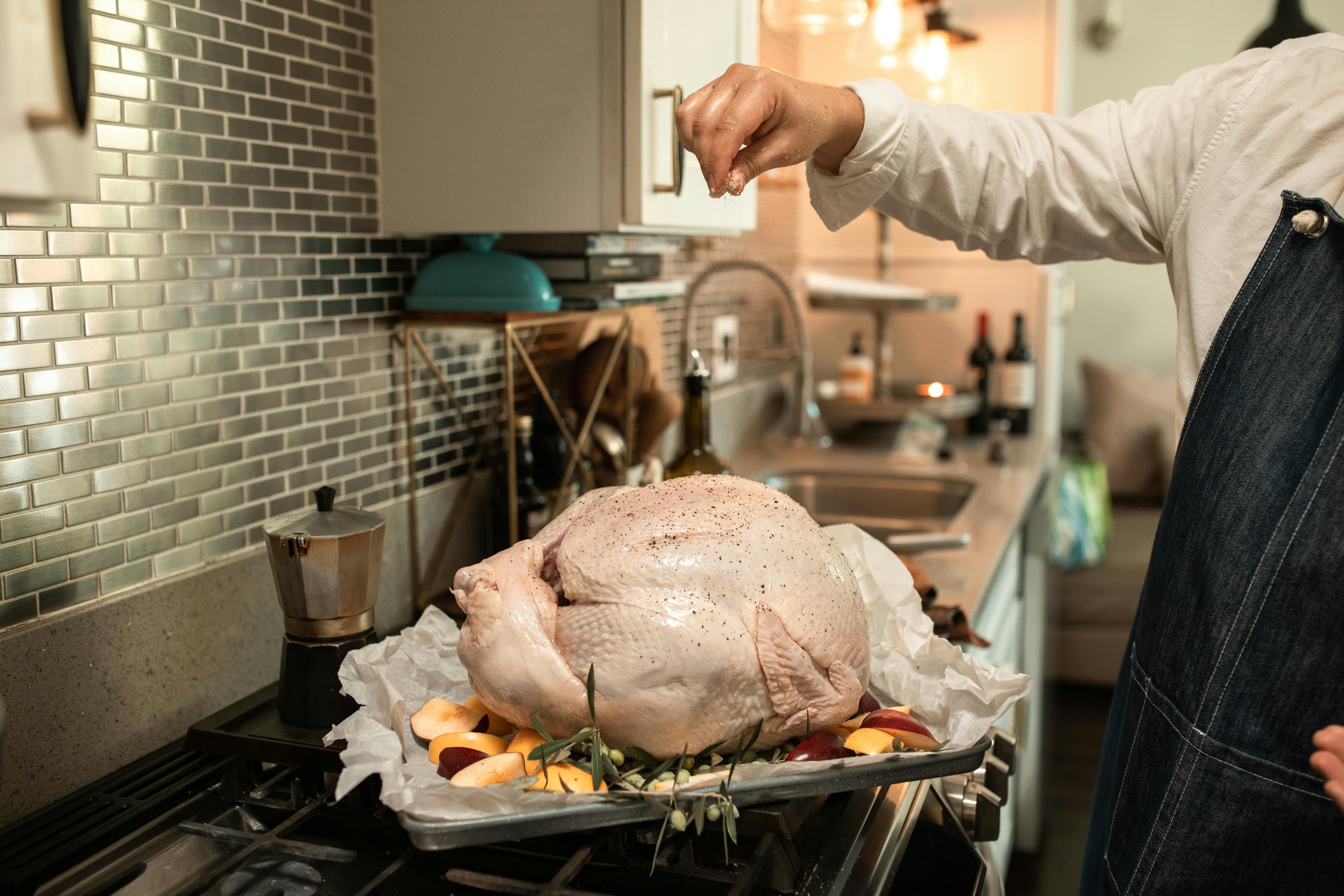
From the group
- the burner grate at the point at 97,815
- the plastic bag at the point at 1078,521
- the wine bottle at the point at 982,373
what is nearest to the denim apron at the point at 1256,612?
the burner grate at the point at 97,815

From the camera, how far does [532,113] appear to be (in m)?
1.24

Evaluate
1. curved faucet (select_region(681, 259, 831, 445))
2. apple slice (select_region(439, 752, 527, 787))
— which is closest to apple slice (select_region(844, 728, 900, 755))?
apple slice (select_region(439, 752, 527, 787))

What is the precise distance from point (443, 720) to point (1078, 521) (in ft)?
9.66

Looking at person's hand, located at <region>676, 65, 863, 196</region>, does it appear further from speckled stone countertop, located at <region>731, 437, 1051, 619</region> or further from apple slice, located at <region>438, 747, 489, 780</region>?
speckled stone countertop, located at <region>731, 437, 1051, 619</region>

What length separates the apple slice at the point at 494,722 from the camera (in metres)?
0.92

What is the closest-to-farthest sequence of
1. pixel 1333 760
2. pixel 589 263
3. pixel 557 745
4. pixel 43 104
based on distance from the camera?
pixel 43 104 → pixel 1333 760 → pixel 557 745 → pixel 589 263

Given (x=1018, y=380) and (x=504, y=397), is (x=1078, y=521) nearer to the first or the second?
(x=1018, y=380)

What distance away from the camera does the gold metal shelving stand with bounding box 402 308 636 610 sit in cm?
132

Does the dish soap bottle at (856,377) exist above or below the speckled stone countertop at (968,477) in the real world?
above

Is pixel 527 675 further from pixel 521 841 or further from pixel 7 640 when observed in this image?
pixel 7 640

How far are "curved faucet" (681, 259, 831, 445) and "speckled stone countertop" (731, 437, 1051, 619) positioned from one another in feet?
0.20

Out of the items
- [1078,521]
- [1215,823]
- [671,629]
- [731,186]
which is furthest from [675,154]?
[1078,521]

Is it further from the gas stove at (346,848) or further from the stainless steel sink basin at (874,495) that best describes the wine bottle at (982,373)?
the gas stove at (346,848)

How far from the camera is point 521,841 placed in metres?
0.86
